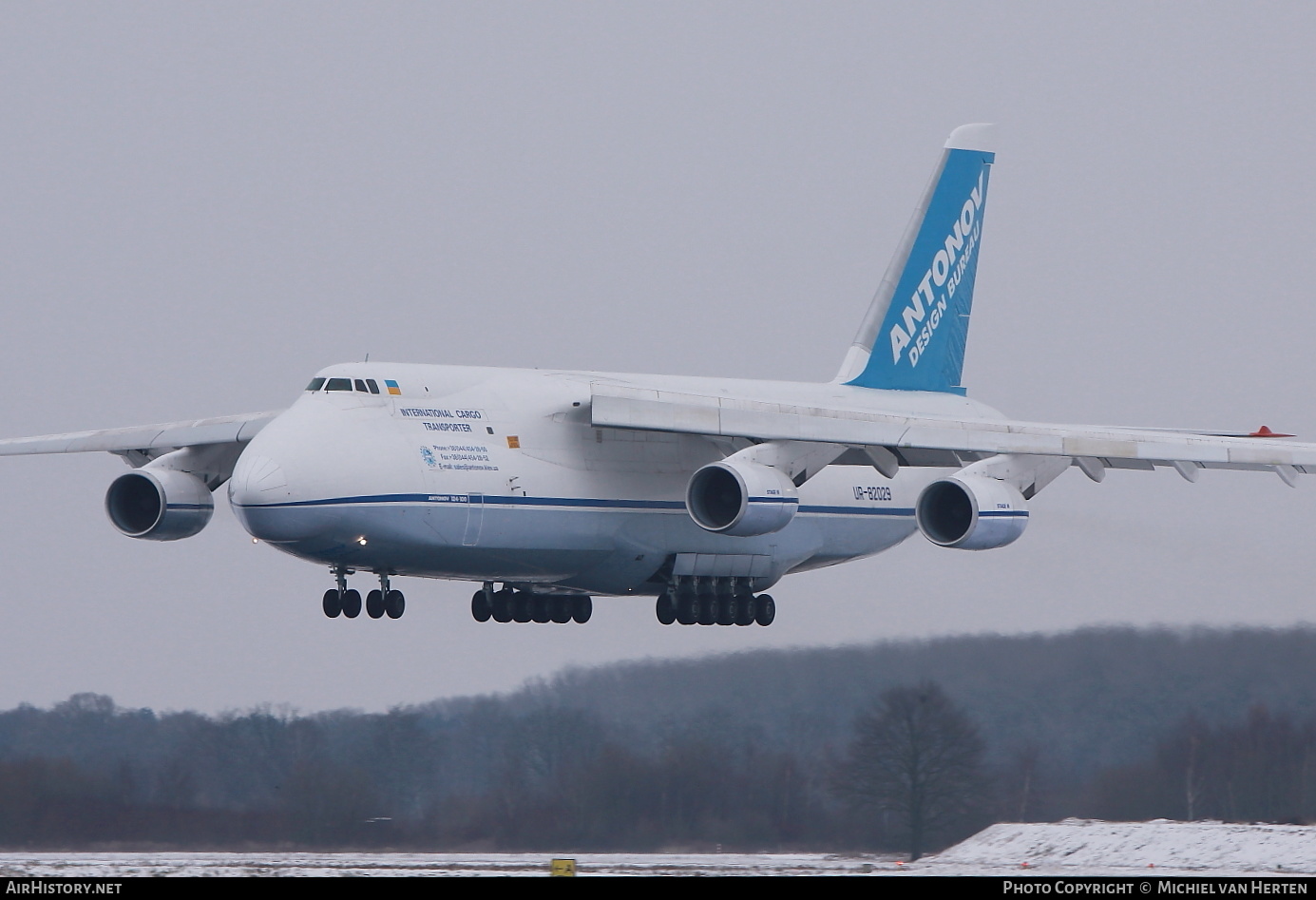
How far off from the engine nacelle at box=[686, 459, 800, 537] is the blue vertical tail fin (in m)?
4.63

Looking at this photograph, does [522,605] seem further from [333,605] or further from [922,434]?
[922,434]

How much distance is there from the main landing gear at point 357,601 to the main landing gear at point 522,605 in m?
2.18

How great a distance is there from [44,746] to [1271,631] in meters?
13.5

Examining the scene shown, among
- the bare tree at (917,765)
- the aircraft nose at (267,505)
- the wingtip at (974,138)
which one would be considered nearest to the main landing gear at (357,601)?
the aircraft nose at (267,505)

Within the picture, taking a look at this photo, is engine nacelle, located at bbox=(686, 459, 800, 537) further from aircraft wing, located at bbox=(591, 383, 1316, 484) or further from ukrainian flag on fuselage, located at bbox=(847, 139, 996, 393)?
ukrainian flag on fuselage, located at bbox=(847, 139, 996, 393)

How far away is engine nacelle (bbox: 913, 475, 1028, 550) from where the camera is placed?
23938mm

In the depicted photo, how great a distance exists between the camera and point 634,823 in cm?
2433

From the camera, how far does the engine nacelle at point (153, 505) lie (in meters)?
26.1

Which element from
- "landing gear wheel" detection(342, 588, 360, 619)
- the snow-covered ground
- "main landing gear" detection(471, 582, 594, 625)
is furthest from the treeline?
"landing gear wheel" detection(342, 588, 360, 619)

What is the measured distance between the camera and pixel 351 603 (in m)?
24.0
